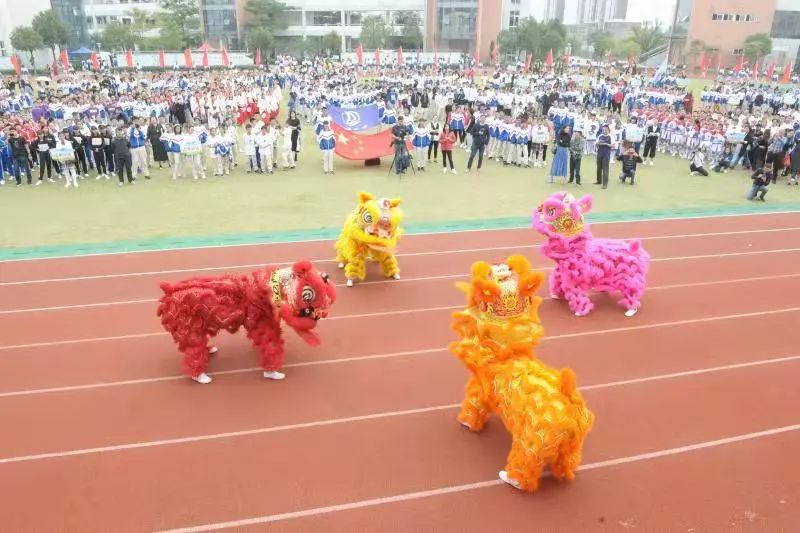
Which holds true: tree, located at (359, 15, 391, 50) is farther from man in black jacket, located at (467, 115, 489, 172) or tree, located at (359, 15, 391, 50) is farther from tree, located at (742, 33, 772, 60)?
man in black jacket, located at (467, 115, 489, 172)

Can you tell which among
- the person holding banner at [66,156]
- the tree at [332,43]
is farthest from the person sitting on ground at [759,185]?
the tree at [332,43]

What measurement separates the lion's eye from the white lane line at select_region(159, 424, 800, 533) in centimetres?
200

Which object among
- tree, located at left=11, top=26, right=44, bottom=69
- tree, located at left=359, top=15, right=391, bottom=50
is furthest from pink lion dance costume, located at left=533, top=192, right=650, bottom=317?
tree, located at left=359, top=15, right=391, bottom=50

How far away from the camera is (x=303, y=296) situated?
5.91m

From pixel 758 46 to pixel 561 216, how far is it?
194 ft

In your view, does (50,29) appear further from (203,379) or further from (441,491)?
(441,491)

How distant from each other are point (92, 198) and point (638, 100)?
2318 cm

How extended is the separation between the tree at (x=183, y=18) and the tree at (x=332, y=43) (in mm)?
14468

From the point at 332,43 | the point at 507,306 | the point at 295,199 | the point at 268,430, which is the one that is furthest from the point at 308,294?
the point at 332,43

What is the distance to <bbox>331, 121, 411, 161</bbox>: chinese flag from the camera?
682 inches

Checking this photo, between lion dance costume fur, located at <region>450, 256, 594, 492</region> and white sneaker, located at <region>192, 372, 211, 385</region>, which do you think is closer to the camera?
lion dance costume fur, located at <region>450, 256, 594, 492</region>

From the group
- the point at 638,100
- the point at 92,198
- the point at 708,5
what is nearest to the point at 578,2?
the point at 708,5

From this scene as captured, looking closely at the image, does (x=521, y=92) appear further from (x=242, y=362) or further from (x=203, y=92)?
(x=242, y=362)

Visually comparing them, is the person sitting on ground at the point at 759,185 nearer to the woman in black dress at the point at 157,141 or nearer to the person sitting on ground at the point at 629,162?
the person sitting on ground at the point at 629,162
